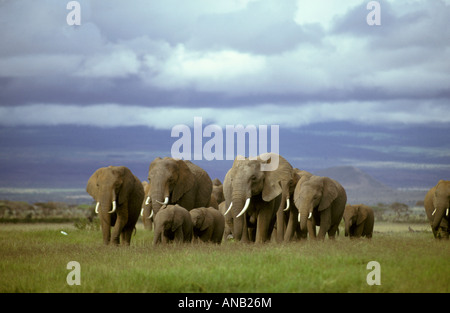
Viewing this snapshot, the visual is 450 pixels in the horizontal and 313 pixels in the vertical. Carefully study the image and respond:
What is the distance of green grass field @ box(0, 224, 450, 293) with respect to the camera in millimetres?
12242

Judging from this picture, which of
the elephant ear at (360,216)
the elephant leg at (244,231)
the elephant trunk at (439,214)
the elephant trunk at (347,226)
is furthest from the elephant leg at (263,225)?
the elephant ear at (360,216)

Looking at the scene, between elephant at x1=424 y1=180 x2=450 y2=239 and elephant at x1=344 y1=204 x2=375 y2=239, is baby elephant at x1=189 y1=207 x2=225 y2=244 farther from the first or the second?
elephant at x1=424 y1=180 x2=450 y2=239

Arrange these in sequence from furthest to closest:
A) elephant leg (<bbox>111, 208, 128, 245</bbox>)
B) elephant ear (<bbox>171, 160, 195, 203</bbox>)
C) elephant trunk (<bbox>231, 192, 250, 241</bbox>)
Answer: elephant ear (<bbox>171, 160, 195, 203</bbox>)
elephant leg (<bbox>111, 208, 128, 245</bbox>)
elephant trunk (<bbox>231, 192, 250, 241</bbox>)

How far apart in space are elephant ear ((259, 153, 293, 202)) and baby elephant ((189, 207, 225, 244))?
9.52 ft

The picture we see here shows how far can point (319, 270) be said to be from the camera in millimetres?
13250

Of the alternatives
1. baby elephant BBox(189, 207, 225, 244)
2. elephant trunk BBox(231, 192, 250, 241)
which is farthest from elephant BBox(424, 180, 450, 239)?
elephant trunk BBox(231, 192, 250, 241)

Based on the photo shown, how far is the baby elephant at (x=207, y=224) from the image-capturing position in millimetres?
21375

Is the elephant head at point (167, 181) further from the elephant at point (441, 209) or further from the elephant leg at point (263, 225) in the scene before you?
the elephant at point (441, 209)

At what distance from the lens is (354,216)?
28.7 meters

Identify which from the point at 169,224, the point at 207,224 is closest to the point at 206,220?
the point at 207,224

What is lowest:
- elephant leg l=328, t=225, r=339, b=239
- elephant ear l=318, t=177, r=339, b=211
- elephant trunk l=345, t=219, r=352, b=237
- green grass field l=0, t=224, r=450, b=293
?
elephant trunk l=345, t=219, r=352, b=237
